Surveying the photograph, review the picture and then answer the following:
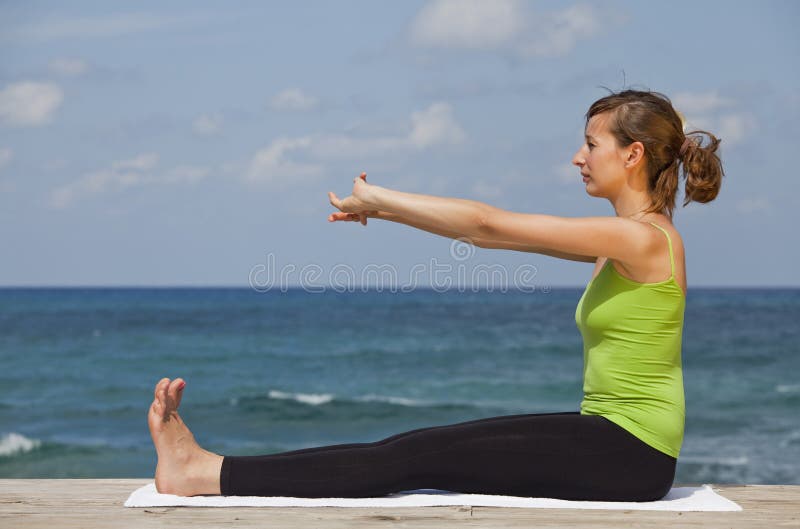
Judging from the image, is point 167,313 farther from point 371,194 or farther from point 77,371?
point 371,194

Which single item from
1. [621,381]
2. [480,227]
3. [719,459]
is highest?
[480,227]

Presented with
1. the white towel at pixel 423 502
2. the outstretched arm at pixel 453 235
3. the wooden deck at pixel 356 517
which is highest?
the outstretched arm at pixel 453 235

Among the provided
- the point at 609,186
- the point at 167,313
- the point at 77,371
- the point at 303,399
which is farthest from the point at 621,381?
the point at 167,313

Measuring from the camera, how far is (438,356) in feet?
64.8

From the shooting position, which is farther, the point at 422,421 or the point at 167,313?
the point at 167,313

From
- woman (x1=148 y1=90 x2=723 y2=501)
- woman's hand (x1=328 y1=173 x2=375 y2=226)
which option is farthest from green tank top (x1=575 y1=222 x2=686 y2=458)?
woman's hand (x1=328 y1=173 x2=375 y2=226)

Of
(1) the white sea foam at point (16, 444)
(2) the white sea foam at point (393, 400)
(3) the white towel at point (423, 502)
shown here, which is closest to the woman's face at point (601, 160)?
(3) the white towel at point (423, 502)

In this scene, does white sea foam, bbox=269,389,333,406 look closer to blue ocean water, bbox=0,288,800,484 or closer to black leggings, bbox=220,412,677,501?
blue ocean water, bbox=0,288,800,484

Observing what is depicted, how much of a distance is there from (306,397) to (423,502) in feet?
42.4

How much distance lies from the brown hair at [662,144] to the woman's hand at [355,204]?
2.53 feet

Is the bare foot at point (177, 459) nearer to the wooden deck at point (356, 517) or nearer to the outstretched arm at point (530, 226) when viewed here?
the wooden deck at point (356, 517)

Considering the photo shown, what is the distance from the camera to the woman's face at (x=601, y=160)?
2.87m

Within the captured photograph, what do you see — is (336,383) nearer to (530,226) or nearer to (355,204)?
(355,204)

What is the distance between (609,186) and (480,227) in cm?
51
